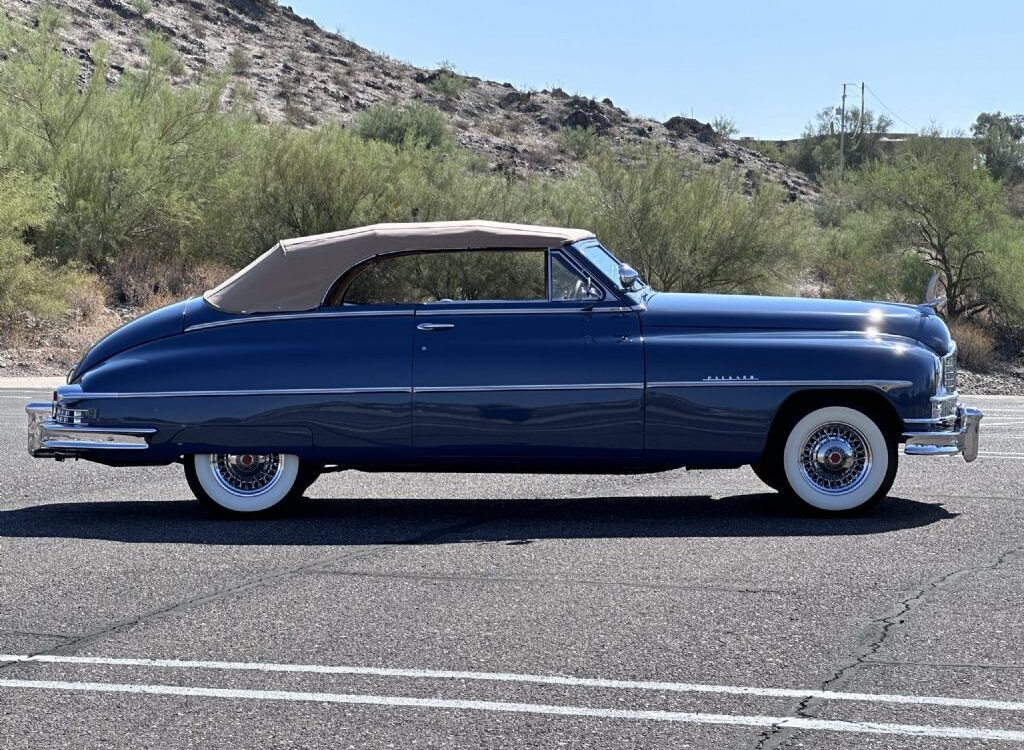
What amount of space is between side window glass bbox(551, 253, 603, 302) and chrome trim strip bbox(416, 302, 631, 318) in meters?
0.09

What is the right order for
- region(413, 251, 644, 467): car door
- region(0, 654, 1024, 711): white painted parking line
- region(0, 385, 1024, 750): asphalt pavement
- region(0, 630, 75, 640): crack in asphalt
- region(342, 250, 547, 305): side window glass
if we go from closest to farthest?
region(0, 385, 1024, 750): asphalt pavement → region(0, 654, 1024, 711): white painted parking line → region(0, 630, 75, 640): crack in asphalt → region(413, 251, 644, 467): car door → region(342, 250, 547, 305): side window glass

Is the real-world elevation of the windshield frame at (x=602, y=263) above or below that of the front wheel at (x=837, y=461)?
above

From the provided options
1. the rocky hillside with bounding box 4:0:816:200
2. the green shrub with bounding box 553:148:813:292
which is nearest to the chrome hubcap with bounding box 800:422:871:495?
the green shrub with bounding box 553:148:813:292

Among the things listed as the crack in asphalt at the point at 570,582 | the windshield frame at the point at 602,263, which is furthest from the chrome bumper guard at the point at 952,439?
the crack in asphalt at the point at 570,582

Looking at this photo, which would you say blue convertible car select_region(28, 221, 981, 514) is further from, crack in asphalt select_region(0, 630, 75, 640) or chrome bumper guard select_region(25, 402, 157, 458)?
crack in asphalt select_region(0, 630, 75, 640)

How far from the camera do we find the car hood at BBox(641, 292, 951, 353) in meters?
9.62

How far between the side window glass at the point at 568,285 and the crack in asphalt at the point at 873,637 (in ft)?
9.57

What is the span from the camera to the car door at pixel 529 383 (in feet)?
31.0

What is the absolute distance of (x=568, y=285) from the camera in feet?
31.9

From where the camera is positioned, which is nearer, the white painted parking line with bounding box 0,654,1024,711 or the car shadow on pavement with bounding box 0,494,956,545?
the white painted parking line with bounding box 0,654,1024,711

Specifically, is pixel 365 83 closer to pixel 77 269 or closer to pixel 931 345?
pixel 77 269

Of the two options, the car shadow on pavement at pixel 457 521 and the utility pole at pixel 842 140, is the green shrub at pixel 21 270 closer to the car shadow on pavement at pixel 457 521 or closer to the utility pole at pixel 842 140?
the car shadow on pavement at pixel 457 521

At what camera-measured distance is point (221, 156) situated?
3734 centimetres

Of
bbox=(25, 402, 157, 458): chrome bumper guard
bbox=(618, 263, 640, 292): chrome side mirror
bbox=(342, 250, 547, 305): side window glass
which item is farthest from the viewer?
bbox=(342, 250, 547, 305): side window glass
